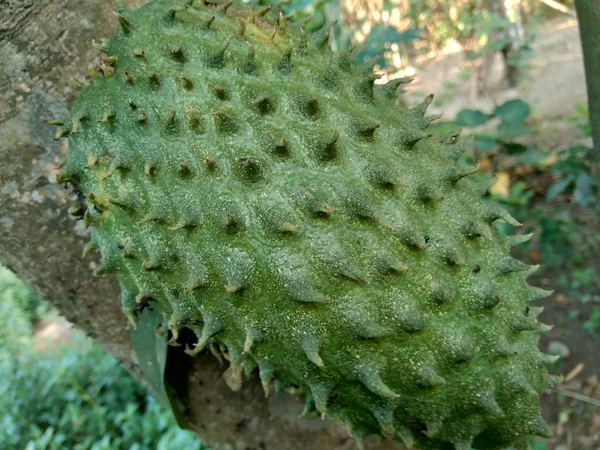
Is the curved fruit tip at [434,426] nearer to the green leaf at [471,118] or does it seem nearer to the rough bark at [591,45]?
the rough bark at [591,45]

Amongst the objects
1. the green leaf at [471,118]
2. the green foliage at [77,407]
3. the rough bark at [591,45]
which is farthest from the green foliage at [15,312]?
the rough bark at [591,45]

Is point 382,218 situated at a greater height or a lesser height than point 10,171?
lesser

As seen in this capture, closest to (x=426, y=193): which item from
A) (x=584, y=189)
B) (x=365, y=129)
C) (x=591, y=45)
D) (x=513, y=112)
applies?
(x=365, y=129)

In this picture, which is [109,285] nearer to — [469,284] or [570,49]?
[469,284]

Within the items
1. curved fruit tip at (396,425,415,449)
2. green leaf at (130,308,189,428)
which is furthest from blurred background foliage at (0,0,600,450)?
curved fruit tip at (396,425,415,449)

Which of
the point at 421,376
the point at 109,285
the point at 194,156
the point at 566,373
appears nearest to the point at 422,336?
the point at 421,376

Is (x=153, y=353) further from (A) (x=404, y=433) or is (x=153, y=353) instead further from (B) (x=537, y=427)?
(B) (x=537, y=427)

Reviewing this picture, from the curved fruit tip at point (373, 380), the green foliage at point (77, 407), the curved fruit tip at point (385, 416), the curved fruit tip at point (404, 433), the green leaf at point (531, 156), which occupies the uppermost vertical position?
the curved fruit tip at point (373, 380)
